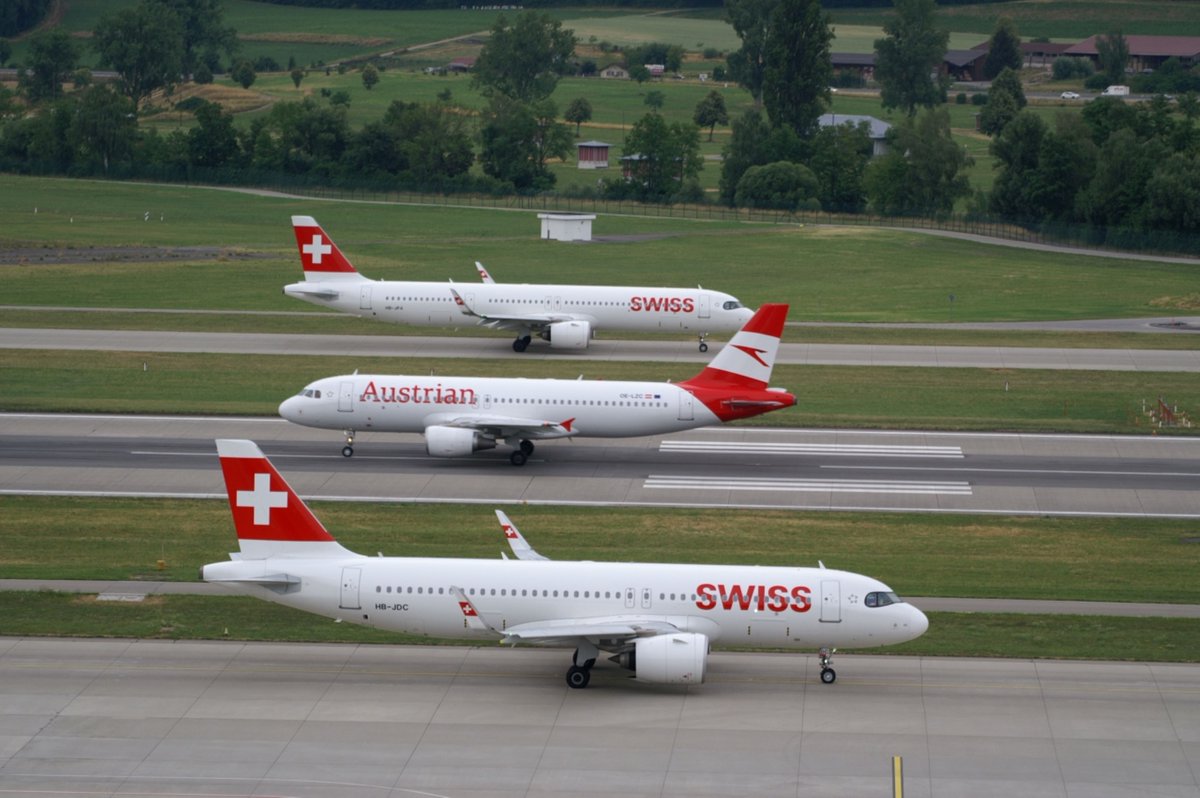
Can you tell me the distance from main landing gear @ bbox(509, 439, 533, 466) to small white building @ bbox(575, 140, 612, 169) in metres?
127

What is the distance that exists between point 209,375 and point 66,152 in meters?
109

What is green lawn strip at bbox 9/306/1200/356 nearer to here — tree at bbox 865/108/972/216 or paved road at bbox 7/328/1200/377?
paved road at bbox 7/328/1200/377

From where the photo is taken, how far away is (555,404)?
63094 mm

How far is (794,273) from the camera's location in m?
119

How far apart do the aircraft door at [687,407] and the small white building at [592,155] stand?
12671cm

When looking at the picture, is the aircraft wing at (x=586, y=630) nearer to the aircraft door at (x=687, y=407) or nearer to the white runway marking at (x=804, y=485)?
the white runway marking at (x=804, y=485)

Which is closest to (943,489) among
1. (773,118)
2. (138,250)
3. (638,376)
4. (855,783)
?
(638,376)

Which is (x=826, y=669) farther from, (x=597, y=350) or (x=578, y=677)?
(x=597, y=350)

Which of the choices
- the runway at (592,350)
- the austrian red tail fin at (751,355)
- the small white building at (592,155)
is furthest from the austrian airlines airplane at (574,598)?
the small white building at (592,155)

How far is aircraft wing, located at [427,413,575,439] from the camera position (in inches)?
2452

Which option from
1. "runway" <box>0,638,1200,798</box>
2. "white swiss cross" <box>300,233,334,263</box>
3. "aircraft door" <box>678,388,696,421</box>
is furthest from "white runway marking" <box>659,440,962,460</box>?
"white swiss cross" <box>300,233,334,263</box>

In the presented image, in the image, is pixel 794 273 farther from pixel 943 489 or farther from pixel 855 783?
pixel 855 783

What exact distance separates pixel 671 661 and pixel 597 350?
1985 inches

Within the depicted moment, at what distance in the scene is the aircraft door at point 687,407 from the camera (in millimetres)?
62781
